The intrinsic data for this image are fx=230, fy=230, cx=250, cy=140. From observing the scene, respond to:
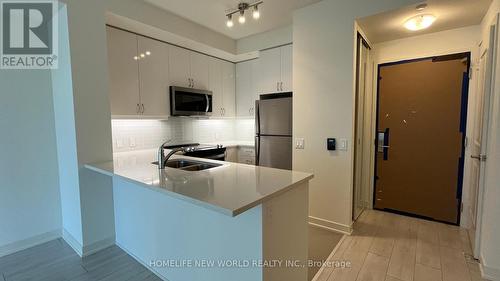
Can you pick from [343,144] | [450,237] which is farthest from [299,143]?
[450,237]

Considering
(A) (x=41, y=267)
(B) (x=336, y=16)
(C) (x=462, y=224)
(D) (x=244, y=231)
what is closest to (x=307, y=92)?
(B) (x=336, y=16)

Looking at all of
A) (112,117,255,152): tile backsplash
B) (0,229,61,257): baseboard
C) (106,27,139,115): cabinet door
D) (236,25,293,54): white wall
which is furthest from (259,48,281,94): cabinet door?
(0,229,61,257): baseboard

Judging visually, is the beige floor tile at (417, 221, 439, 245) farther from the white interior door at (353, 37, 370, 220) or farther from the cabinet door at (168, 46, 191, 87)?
the cabinet door at (168, 46, 191, 87)

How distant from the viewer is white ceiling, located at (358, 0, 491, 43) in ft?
7.23

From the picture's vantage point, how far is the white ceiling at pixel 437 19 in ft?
7.23

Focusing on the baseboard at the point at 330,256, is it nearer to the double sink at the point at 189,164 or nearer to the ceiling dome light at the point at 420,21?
the double sink at the point at 189,164

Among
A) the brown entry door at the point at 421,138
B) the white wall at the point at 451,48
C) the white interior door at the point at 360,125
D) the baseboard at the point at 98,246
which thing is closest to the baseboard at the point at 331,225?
the white interior door at the point at 360,125

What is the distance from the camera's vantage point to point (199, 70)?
3807mm

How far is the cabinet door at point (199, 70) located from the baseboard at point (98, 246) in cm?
242

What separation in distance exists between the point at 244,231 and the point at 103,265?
5.23 ft

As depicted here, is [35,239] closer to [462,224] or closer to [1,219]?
[1,219]

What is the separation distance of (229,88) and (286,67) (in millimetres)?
1231

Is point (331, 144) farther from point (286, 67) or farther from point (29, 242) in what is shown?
point (29, 242)

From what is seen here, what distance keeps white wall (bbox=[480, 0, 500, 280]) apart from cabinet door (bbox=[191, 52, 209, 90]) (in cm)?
→ 345
